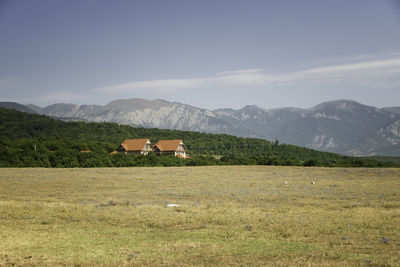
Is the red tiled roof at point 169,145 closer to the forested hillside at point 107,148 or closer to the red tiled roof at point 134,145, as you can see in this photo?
the red tiled roof at point 134,145

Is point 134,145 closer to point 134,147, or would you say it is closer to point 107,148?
point 134,147

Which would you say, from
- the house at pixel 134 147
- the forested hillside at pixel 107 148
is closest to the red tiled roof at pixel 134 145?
the house at pixel 134 147

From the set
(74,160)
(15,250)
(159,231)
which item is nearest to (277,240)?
(159,231)

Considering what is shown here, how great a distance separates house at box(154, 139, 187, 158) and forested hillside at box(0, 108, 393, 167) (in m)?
8.09

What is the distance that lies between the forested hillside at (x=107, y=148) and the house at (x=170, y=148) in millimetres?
8093

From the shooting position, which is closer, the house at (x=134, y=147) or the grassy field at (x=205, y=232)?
the grassy field at (x=205, y=232)

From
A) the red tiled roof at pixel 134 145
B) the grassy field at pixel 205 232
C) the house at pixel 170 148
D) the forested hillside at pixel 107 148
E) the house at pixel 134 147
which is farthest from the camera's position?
the house at pixel 170 148

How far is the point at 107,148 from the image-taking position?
114 m

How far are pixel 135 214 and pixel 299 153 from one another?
419 ft

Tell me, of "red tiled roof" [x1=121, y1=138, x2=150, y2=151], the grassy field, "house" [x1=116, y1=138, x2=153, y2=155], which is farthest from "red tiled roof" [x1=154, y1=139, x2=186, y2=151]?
the grassy field

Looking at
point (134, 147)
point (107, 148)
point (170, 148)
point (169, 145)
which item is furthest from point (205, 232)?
point (169, 145)

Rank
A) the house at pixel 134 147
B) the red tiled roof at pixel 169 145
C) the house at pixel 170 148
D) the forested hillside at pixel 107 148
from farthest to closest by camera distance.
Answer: the red tiled roof at pixel 169 145, the house at pixel 170 148, the house at pixel 134 147, the forested hillside at pixel 107 148

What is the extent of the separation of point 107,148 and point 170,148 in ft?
72.5

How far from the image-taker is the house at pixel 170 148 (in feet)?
392
